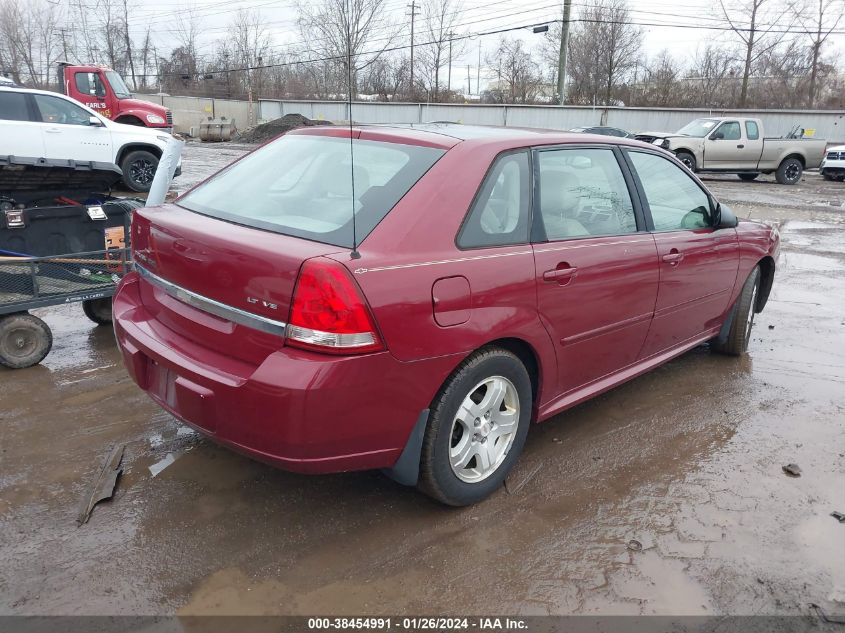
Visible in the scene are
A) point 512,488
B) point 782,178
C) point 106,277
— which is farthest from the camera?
point 782,178

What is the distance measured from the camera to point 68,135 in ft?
36.2

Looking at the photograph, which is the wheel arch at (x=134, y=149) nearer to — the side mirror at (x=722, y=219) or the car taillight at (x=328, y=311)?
the side mirror at (x=722, y=219)

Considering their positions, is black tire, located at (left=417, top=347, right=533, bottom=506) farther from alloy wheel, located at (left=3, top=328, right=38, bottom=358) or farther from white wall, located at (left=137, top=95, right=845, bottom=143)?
white wall, located at (left=137, top=95, right=845, bottom=143)

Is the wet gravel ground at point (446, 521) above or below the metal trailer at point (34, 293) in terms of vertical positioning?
below

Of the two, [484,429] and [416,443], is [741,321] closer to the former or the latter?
[484,429]

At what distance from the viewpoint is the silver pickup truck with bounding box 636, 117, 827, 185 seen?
18688mm

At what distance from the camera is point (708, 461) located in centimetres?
348

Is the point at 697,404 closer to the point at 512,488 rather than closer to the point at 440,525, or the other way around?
the point at 512,488

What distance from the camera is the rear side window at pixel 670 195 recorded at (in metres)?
3.82

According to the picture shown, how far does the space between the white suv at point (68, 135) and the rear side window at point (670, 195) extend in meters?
8.98

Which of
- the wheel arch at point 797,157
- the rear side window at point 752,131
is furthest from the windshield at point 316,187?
the wheel arch at point 797,157

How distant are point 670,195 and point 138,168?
34.8 feet

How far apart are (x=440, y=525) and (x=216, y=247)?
1493 mm

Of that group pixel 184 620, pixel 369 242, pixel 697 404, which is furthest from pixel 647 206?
pixel 184 620
